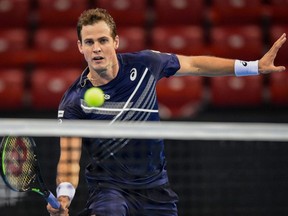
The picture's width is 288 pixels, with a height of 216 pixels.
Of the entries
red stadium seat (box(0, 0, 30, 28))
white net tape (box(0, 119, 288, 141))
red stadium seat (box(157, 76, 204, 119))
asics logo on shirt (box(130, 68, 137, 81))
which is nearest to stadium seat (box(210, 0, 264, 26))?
red stadium seat (box(157, 76, 204, 119))

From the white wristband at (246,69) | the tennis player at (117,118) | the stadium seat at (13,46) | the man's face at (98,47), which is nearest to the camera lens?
the tennis player at (117,118)

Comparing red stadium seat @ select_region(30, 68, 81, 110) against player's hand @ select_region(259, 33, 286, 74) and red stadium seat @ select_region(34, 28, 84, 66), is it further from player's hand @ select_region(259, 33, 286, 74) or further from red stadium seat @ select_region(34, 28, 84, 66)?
player's hand @ select_region(259, 33, 286, 74)

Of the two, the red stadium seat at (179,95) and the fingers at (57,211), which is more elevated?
the red stadium seat at (179,95)

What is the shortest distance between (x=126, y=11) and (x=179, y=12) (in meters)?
0.76

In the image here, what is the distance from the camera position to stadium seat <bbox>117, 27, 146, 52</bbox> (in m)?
9.32

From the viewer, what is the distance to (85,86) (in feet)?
15.2

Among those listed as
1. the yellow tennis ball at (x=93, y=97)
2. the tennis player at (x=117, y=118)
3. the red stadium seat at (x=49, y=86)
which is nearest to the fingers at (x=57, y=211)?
the tennis player at (x=117, y=118)

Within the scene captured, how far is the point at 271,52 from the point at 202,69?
50 cm

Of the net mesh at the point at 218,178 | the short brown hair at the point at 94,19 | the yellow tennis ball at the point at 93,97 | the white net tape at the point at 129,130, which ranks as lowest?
the net mesh at the point at 218,178

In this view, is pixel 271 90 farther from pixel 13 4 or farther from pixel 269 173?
pixel 13 4

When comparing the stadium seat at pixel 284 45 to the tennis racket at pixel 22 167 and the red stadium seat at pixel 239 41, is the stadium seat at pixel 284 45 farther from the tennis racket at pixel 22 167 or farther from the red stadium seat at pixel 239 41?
the tennis racket at pixel 22 167

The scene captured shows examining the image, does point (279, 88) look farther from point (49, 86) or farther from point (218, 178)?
point (218, 178)

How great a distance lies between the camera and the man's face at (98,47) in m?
4.61

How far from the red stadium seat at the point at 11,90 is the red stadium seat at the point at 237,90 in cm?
247
